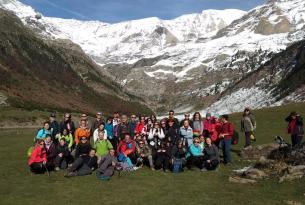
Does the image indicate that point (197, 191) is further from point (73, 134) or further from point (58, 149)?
point (73, 134)

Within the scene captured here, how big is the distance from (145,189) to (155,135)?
308 inches

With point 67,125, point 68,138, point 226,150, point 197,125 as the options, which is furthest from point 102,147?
point 226,150

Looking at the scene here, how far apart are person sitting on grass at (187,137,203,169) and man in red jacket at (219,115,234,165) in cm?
256

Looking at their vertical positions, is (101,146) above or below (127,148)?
above

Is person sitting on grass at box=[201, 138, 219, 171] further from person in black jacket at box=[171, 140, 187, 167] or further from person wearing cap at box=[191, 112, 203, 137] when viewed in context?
person wearing cap at box=[191, 112, 203, 137]

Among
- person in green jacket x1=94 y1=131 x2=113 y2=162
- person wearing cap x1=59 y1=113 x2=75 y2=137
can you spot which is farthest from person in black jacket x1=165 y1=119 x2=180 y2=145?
person wearing cap x1=59 y1=113 x2=75 y2=137

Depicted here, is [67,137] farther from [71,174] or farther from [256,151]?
[256,151]

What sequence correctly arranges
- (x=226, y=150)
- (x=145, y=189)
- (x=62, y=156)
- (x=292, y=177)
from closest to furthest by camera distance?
(x=145, y=189)
(x=292, y=177)
(x=62, y=156)
(x=226, y=150)

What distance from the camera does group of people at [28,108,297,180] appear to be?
29281mm

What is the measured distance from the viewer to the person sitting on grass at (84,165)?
2817 centimetres

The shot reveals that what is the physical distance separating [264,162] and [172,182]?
580cm

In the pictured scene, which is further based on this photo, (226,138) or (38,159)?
(226,138)

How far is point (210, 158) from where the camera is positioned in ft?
98.7

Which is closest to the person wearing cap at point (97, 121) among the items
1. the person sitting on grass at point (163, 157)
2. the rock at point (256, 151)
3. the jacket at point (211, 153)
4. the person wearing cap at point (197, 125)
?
the person sitting on grass at point (163, 157)
